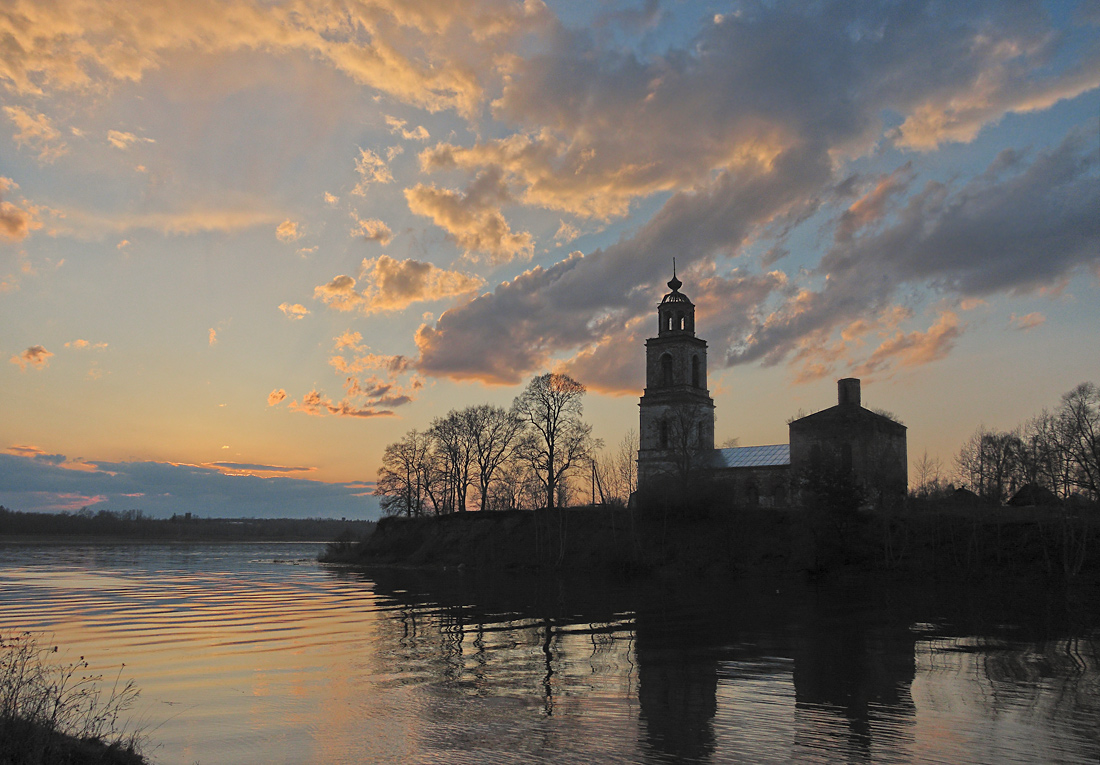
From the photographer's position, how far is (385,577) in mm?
62281

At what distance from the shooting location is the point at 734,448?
80500mm

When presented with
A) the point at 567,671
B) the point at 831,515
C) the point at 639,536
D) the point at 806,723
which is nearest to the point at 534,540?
the point at 639,536

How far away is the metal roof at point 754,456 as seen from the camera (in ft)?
245

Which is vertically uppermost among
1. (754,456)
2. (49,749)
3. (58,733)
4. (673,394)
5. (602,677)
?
(673,394)

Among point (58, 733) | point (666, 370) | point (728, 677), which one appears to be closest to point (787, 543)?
point (666, 370)

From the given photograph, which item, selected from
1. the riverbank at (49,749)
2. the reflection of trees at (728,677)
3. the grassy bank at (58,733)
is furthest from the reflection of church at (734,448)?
the riverbank at (49,749)

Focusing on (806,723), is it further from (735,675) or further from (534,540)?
(534,540)

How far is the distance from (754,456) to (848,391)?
35.6 ft

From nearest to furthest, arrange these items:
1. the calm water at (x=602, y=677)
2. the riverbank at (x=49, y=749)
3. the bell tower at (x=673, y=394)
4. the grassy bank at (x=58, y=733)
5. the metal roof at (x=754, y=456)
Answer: the riverbank at (x=49, y=749) → the grassy bank at (x=58, y=733) → the calm water at (x=602, y=677) → the metal roof at (x=754, y=456) → the bell tower at (x=673, y=394)

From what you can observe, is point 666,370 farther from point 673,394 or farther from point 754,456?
point 754,456

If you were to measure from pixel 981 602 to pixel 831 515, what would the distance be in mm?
15173

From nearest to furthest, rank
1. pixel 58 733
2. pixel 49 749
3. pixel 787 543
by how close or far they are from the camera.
Answer: 1. pixel 49 749
2. pixel 58 733
3. pixel 787 543

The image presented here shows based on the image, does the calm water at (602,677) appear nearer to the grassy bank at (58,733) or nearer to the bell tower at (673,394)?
the grassy bank at (58,733)

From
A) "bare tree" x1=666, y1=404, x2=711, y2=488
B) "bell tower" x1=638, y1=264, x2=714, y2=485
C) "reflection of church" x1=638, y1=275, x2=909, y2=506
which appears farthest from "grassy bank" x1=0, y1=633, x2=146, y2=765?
"bell tower" x1=638, y1=264, x2=714, y2=485
